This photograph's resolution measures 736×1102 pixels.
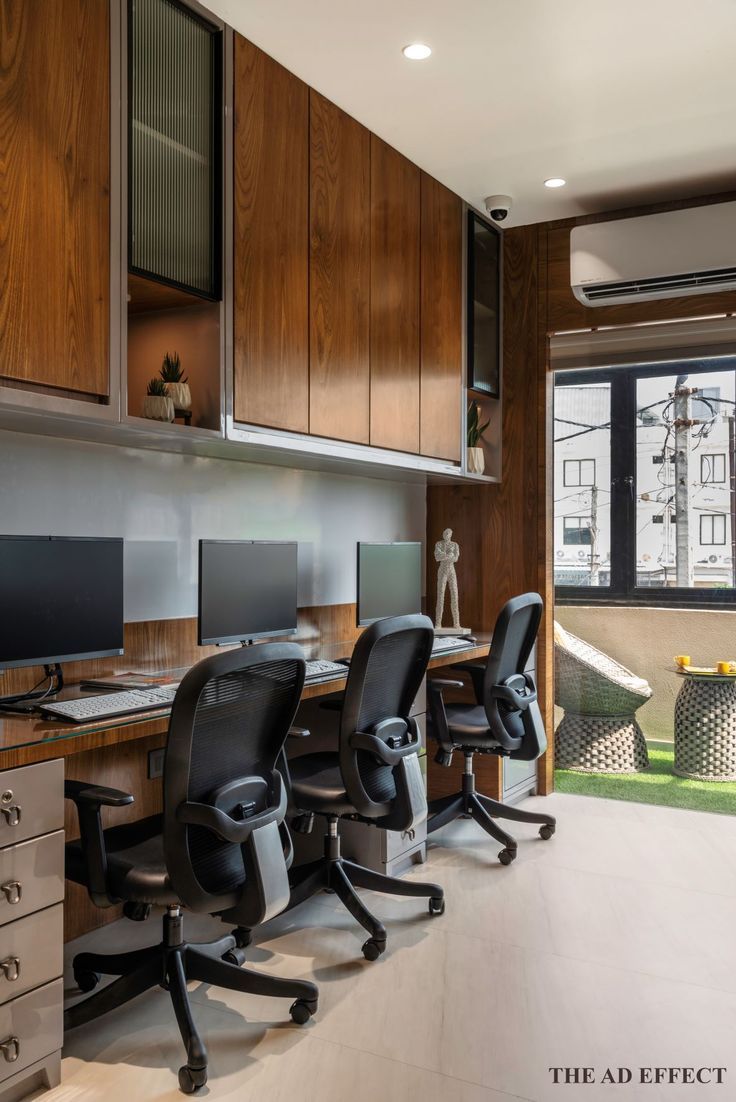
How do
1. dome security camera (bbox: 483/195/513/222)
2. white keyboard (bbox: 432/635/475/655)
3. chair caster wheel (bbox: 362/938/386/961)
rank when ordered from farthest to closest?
1. dome security camera (bbox: 483/195/513/222)
2. white keyboard (bbox: 432/635/475/655)
3. chair caster wheel (bbox: 362/938/386/961)

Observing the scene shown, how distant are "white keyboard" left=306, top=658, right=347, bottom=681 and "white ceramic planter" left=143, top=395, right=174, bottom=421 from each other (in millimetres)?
949

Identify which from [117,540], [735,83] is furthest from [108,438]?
[735,83]

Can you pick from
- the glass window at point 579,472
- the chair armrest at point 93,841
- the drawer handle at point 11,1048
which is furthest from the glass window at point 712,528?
the drawer handle at point 11,1048

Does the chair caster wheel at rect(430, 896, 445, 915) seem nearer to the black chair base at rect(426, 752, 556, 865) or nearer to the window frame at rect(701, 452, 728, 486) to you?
the black chair base at rect(426, 752, 556, 865)

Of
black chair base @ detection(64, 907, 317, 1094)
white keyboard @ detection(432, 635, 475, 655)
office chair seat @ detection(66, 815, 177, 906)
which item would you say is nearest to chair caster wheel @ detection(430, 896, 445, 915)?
black chair base @ detection(64, 907, 317, 1094)

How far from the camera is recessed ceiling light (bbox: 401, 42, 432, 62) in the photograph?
2791 mm

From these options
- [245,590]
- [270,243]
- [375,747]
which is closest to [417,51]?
[270,243]

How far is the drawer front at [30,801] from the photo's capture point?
191cm

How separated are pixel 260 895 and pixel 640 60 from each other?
2730 mm

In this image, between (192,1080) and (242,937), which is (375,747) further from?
(192,1080)

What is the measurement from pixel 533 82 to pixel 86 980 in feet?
10.2

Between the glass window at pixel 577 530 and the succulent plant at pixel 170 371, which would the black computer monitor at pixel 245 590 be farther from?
the glass window at pixel 577 530

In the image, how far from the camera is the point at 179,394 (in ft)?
8.63

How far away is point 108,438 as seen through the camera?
2.69 m
